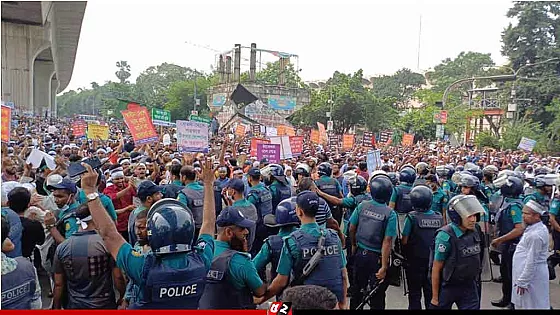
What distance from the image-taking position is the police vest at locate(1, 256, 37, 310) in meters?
3.44

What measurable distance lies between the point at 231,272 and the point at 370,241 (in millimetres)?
2261

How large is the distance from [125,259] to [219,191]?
16.0 ft

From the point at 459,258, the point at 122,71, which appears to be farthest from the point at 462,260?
the point at 122,71

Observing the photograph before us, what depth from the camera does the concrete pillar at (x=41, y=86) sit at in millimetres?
58188

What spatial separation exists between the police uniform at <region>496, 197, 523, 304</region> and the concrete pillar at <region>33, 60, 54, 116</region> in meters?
57.3

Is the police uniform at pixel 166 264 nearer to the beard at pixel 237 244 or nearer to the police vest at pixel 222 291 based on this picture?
the police vest at pixel 222 291

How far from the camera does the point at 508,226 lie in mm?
6645

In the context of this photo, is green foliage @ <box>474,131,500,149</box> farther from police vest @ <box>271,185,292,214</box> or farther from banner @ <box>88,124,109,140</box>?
police vest @ <box>271,185,292,214</box>


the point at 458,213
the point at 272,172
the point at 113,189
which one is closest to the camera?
the point at 458,213

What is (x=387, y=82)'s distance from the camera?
77875 mm

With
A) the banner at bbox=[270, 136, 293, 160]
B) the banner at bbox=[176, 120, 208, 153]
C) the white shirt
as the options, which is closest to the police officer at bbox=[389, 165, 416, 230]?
the white shirt

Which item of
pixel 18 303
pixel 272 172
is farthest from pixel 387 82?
pixel 18 303

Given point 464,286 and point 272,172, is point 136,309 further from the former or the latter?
point 272,172

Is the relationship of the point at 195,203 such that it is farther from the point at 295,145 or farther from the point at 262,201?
the point at 295,145
